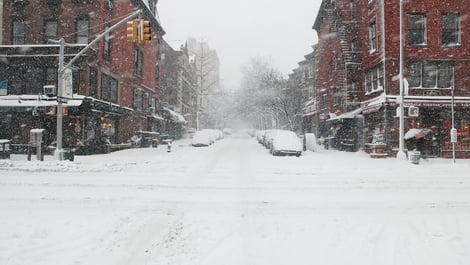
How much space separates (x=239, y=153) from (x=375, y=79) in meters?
11.3

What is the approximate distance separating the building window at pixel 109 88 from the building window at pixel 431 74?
21905 millimetres

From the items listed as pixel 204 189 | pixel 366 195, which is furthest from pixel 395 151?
pixel 204 189

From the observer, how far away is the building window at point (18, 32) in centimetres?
2459

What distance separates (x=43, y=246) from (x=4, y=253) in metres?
0.50

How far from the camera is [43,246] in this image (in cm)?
529

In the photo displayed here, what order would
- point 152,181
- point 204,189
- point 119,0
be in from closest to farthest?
point 204,189 < point 152,181 < point 119,0

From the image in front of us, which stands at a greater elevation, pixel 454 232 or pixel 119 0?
pixel 119 0

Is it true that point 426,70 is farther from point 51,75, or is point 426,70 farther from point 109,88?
point 51,75

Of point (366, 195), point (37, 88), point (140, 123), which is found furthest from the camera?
point (140, 123)

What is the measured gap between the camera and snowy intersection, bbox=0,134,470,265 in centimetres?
503

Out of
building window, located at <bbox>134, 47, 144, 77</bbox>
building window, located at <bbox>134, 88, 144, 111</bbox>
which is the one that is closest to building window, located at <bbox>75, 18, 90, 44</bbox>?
building window, located at <bbox>134, 47, 144, 77</bbox>

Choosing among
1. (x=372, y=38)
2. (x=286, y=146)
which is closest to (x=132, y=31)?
(x=286, y=146)

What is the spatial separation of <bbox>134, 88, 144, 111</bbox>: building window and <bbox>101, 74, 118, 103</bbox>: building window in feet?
14.4

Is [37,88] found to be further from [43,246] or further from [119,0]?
[43,246]
